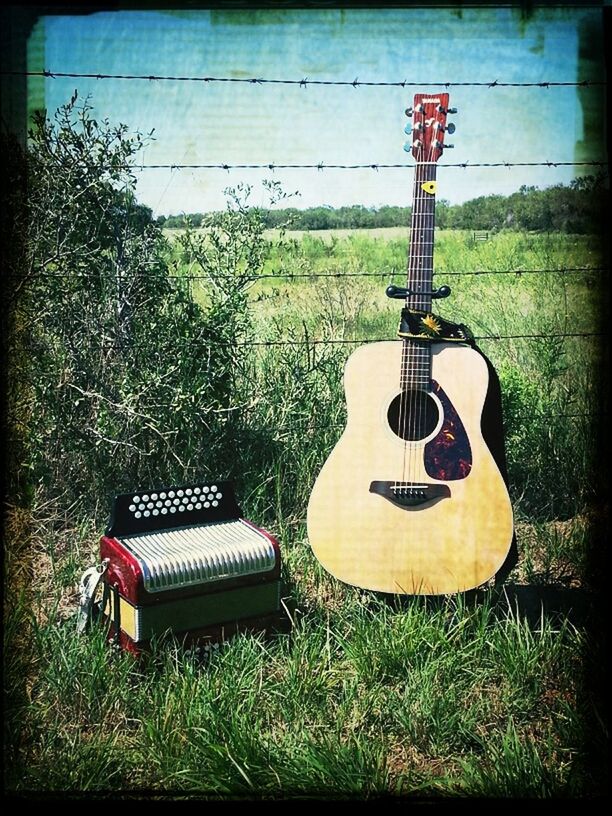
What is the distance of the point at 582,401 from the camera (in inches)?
138

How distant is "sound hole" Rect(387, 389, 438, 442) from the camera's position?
3195 millimetres

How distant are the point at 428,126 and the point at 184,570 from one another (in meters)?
1.73

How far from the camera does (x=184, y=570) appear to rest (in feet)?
9.93

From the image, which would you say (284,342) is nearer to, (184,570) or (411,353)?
(411,353)

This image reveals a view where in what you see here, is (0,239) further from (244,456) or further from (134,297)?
(244,456)

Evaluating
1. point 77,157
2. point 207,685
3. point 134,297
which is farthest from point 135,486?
point 77,157

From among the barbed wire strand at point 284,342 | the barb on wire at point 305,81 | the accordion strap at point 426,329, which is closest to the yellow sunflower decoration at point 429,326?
the accordion strap at point 426,329

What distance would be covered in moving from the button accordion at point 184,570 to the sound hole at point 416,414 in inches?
24.9

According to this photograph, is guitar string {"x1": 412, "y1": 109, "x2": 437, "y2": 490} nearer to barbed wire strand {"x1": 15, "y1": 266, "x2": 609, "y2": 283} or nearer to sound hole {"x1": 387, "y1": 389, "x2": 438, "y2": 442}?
sound hole {"x1": 387, "y1": 389, "x2": 438, "y2": 442}

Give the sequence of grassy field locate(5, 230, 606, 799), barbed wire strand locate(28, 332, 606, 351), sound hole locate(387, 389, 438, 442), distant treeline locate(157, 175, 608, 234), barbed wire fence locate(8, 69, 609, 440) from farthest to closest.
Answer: barbed wire strand locate(28, 332, 606, 351)
sound hole locate(387, 389, 438, 442)
distant treeline locate(157, 175, 608, 234)
barbed wire fence locate(8, 69, 609, 440)
grassy field locate(5, 230, 606, 799)

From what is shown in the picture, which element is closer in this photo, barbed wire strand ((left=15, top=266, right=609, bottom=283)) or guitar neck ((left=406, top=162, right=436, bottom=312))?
guitar neck ((left=406, top=162, right=436, bottom=312))

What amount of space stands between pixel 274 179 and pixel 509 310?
44.7 inches

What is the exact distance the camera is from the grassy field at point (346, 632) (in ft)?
9.18

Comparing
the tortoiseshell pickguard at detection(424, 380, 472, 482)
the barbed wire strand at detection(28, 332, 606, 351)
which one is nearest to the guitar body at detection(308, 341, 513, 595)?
the tortoiseshell pickguard at detection(424, 380, 472, 482)
